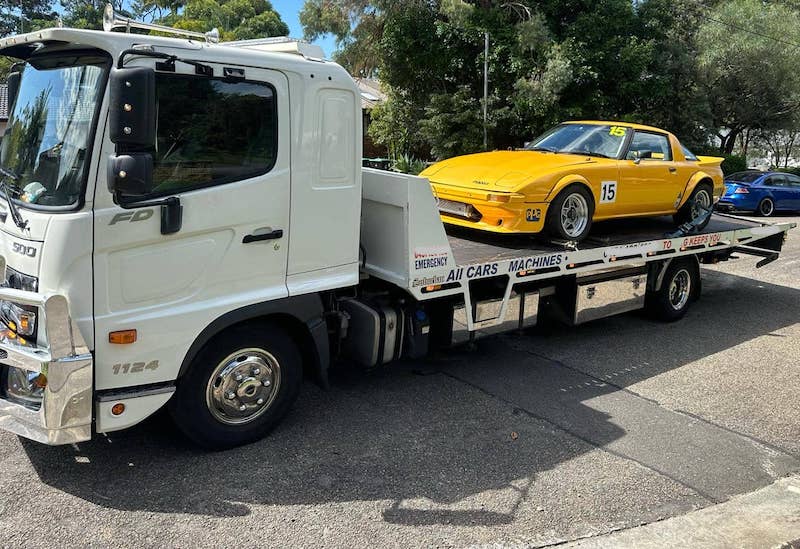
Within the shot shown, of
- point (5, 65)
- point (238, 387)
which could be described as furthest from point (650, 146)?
point (5, 65)

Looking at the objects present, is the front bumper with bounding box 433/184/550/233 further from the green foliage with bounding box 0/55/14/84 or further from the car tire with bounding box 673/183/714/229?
the green foliage with bounding box 0/55/14/84

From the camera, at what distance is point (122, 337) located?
3.73m

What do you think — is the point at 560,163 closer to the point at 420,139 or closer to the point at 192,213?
the point at 192,213

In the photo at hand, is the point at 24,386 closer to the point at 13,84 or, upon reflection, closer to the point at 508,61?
the point at 13,84

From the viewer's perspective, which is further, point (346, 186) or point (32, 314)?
point (346, 186)

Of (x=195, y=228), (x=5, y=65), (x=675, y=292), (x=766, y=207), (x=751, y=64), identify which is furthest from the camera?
(x=751, y=64)

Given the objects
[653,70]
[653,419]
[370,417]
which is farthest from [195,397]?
[653,70]

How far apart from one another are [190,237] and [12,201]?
1.03 m

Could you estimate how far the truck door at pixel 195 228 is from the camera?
370cm

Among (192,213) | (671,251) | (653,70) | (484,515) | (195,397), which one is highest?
(653,70)

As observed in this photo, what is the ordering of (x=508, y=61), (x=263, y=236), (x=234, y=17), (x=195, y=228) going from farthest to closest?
(x=234, y=17) < (x=508, y=61) < (x=263, y=236) < (x=195, y=228)

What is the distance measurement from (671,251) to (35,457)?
6457 millimetres

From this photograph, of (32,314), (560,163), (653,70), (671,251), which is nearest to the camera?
(32,314)

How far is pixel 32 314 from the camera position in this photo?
3.56 metres
